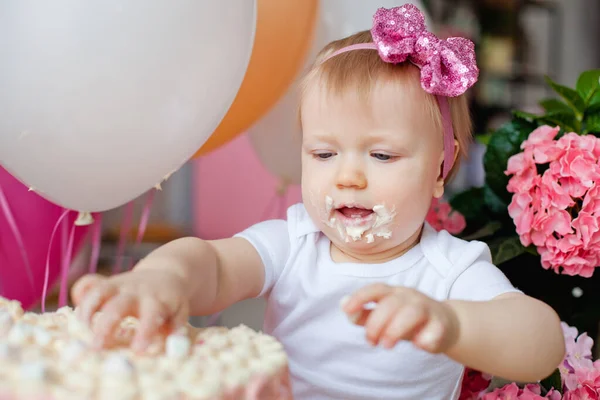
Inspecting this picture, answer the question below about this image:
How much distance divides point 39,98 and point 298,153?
66 cm

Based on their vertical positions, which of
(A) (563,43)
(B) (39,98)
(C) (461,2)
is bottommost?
(A) (563,43)

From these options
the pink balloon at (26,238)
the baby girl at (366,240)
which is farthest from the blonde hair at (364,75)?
the pink balloon at (26,238)

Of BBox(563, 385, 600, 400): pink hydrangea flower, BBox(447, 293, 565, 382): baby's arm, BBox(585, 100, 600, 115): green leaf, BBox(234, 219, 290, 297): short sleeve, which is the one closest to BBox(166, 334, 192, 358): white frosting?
BBox(447, 293, 565, 382): baby's arm

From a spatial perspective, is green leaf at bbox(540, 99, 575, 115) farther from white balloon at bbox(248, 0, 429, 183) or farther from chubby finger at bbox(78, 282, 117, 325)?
chubby finger at bbox(78, 282, 117, 325)

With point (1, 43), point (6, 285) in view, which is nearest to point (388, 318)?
point (1, 43)

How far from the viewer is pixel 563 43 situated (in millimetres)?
4902

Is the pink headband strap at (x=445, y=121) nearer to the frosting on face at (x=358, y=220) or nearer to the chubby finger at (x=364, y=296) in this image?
the frosting on face at (x=358, y=220)

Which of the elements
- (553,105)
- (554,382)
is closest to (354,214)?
(554,382)

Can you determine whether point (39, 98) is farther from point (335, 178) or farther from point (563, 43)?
point (563, 43)

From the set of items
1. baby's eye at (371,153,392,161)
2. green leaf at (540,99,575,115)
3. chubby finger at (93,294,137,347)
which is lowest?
green leaf at (540,99,575,115)

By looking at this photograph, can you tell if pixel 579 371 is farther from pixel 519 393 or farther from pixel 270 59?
pixel 270 59

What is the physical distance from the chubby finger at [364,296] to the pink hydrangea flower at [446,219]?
740mm

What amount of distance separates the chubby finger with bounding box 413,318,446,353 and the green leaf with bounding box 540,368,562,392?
531 mm

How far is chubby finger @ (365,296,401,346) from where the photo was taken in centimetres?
60
